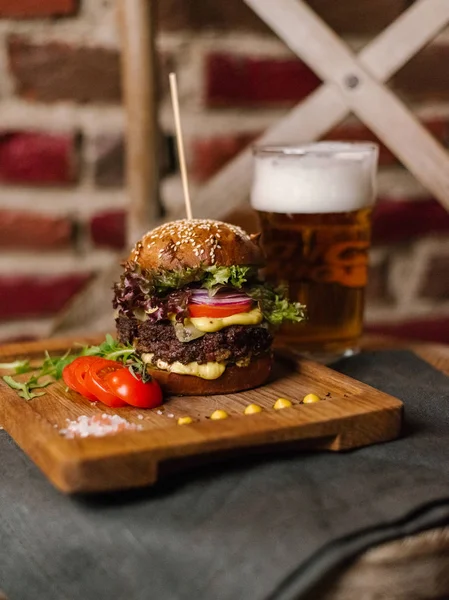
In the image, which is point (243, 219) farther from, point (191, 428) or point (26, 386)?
point (191, 428)

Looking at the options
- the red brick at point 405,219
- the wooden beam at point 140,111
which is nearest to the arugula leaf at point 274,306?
the wooden beam at point 140,111

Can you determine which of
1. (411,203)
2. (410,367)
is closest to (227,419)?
(410,367)

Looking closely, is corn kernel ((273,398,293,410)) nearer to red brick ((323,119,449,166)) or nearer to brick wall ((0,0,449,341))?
brick wall ((0,0,449,341))

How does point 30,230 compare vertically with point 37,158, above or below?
below

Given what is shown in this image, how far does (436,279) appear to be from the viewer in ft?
8.84

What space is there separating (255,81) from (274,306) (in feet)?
3.42

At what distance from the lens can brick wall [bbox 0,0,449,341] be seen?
88.4 inches

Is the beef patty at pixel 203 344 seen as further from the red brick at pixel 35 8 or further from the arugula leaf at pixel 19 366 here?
the red brick at pixel 35 8

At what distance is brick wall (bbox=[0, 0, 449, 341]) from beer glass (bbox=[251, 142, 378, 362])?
490 millimetres

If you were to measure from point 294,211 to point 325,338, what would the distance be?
288 mm

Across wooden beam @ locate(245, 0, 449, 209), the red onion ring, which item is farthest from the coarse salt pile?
wooden beam @ locate(245, 0, 449, 209)

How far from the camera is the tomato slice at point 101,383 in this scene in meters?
1.42

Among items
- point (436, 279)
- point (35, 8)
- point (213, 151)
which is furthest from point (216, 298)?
point (436, 279)

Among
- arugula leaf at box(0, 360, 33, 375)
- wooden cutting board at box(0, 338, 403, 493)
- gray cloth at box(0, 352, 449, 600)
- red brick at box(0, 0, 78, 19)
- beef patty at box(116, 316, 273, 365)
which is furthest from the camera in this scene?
red brick at box(0, 0, 78, 19)
